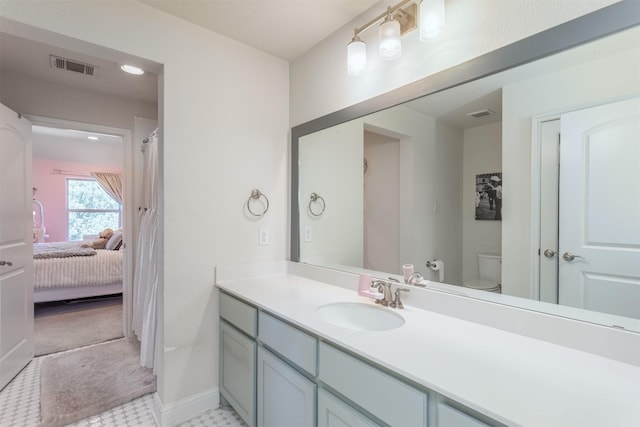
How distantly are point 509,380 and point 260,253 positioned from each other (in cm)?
158

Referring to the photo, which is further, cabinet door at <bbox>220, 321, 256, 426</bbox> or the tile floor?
the tile floor

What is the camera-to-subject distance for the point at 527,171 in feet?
3.72

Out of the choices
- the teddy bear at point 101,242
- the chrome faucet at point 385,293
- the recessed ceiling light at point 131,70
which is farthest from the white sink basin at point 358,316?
the teddy bear at point 101,242

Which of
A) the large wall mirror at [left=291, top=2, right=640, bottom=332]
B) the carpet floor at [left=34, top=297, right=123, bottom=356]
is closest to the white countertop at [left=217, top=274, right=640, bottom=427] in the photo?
the large wall mirror at [left=291, top=2, right=640, bottom=332]

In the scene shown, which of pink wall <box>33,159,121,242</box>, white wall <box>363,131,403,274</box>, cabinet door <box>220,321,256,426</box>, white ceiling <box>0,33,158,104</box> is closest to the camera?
cabinet door <box>220,321,256,426</box>

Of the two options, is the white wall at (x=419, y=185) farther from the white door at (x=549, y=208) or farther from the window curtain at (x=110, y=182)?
the window curtain at (x=110, y=182)

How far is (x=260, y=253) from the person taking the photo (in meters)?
2.05

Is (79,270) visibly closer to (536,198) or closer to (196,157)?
(196,157)

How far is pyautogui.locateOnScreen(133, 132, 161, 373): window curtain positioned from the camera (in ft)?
6.89

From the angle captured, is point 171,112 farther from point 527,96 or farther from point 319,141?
point 527,96

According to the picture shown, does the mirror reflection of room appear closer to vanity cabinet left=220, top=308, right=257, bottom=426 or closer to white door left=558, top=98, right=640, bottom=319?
white door left=558, top=98, right=640, bottom=319

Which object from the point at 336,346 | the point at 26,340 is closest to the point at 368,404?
the point at 336,346

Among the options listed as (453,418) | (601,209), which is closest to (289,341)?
(453,418)

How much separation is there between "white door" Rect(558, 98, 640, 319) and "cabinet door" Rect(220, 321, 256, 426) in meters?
1.39
